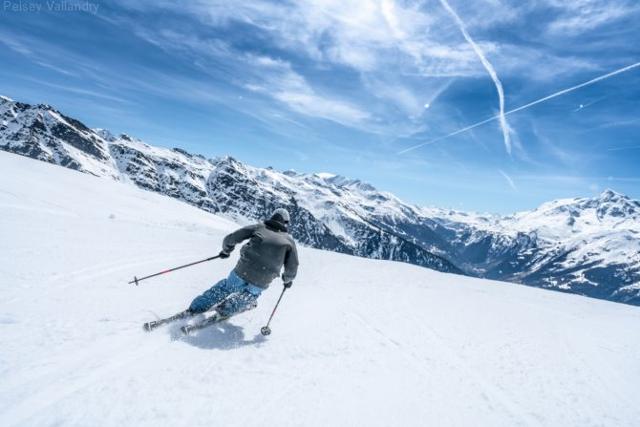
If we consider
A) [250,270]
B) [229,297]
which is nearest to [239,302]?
[229,297]

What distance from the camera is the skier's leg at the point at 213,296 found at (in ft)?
26.6

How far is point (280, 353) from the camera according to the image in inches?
289

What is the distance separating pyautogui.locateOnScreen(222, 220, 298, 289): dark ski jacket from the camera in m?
8.49

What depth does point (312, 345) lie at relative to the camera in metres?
8.01

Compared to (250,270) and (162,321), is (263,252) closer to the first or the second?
(250,270)

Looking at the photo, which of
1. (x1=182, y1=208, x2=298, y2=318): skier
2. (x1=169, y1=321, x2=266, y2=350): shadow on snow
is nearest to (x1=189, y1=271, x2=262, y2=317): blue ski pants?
(x1=182, y1=208, x2=298, y2=318): skier

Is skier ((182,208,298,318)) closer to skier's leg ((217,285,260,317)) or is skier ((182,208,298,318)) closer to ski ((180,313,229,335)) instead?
skier's leg ((217,285,260,317))

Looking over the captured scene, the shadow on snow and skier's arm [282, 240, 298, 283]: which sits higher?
skier's arm [282, 240, 298, 283]

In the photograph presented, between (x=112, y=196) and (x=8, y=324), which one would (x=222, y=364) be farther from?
(x=112, y=196)

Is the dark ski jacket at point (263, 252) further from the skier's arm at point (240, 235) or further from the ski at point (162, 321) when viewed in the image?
the ski at point (162, 321)

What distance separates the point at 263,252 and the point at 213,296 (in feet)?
4.64

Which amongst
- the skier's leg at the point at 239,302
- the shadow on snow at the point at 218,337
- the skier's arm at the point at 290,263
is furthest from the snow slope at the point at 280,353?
the skier's arm at the point at 290,263

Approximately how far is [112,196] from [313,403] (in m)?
26.2

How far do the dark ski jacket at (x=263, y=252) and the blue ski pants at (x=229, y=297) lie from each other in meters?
0.19
